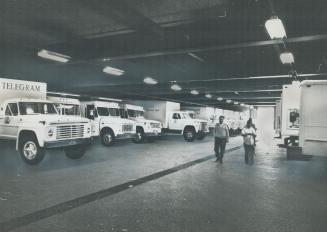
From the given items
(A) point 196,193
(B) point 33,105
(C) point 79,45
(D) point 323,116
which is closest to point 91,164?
(B) point 33,105

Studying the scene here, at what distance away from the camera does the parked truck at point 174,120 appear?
22031mm

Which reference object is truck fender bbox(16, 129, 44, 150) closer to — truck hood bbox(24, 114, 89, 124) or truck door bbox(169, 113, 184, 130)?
truck hood bbox(24, 114, 89, 124)

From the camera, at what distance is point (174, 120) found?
2231cm

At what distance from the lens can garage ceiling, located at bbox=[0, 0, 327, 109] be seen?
782 cm

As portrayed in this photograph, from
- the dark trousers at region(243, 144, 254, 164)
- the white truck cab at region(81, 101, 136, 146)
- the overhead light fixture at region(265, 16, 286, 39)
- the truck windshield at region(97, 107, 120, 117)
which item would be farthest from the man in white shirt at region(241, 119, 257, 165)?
the truck windshield at region(97, 107, 120, 117)

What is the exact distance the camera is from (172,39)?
10281mm

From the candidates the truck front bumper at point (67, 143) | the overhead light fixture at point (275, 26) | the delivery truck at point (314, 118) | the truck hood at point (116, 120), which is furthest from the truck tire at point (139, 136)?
the overhead light fixture at point (275, 26)

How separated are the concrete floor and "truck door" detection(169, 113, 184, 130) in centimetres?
1115

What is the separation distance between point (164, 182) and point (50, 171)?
3.79m

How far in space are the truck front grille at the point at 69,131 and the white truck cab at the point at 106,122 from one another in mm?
5150

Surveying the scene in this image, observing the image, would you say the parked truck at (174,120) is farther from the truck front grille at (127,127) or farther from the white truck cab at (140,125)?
the truck front grille at (127,127)

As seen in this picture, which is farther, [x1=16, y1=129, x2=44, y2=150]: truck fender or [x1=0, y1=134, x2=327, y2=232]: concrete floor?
[x1=16, y1=129, x2=44, y2=150]: truck fender

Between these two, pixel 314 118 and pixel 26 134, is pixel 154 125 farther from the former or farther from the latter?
pixel 314 118

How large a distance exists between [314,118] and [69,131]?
27.1 ft
